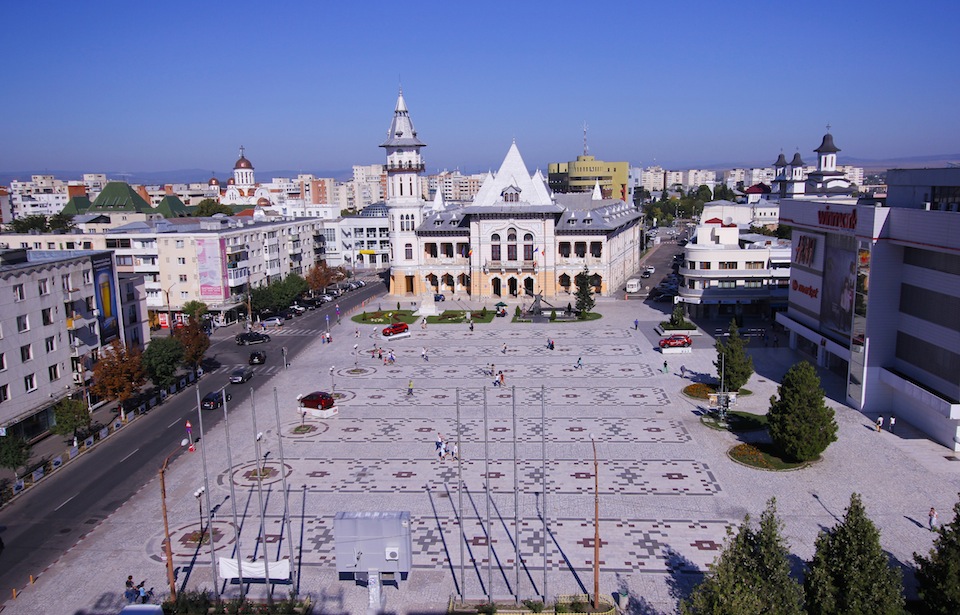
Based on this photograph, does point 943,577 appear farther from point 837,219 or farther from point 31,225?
point 31,225

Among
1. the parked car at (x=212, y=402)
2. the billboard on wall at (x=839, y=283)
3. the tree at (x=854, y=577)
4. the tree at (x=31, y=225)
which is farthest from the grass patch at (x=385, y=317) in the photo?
the tree at (x=31, y=225)

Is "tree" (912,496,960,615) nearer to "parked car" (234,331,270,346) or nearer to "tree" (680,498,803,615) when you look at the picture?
"tree" (680,498,803,615)

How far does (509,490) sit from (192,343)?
2800cm

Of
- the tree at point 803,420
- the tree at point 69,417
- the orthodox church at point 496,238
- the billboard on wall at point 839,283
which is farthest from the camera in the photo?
the orthodox church at point 496,238

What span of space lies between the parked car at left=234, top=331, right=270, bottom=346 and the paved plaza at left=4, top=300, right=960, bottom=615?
43.0 feet

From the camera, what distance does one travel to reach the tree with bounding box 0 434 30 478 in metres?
31.7

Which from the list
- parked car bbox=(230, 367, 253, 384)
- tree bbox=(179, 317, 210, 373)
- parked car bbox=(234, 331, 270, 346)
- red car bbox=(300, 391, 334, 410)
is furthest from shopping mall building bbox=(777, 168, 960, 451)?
parked car bbox=(234, 331, 270, 346)

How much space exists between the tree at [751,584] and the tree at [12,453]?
94.2 ft

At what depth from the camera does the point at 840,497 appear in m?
29.3

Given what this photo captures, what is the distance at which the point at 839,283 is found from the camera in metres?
43.7

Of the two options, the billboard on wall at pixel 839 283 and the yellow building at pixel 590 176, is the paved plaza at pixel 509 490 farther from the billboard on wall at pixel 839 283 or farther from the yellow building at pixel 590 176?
the yellow building at pixel 590 176

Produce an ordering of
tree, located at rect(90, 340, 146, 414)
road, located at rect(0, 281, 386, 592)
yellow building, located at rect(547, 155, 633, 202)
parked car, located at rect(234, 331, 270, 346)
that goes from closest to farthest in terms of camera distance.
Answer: road, located at rect(0, 281, 386, 592) → tree, located at rect(90, 340, 146, 414) → parked car, located at rect(234, 331, 270, 346) → yellow building, located at rect(547, 155, 633, 202)

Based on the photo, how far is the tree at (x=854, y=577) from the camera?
18.9 metres

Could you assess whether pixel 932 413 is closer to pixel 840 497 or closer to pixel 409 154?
pixel 840 497
